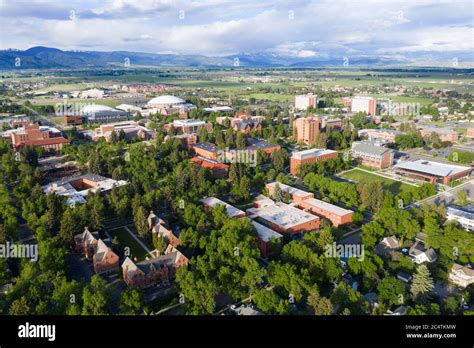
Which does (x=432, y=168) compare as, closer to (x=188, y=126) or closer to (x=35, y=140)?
(x=188, y=126)

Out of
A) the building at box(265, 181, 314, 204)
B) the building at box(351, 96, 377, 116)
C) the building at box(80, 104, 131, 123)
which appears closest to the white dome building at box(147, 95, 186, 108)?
the building at box(80, 104, 131, 123)

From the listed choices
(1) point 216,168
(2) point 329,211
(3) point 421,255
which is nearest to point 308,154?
(1) point 216,168

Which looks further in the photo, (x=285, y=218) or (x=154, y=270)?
(x=285, y=218)

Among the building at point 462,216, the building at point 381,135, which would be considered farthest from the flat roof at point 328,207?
the building at point 381,135

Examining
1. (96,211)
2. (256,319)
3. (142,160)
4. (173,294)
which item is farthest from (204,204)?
(256,319)

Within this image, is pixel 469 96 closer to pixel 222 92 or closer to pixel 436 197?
pixel 222 92

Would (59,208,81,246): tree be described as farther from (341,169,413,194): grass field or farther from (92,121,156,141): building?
(92,121,156,141): building
